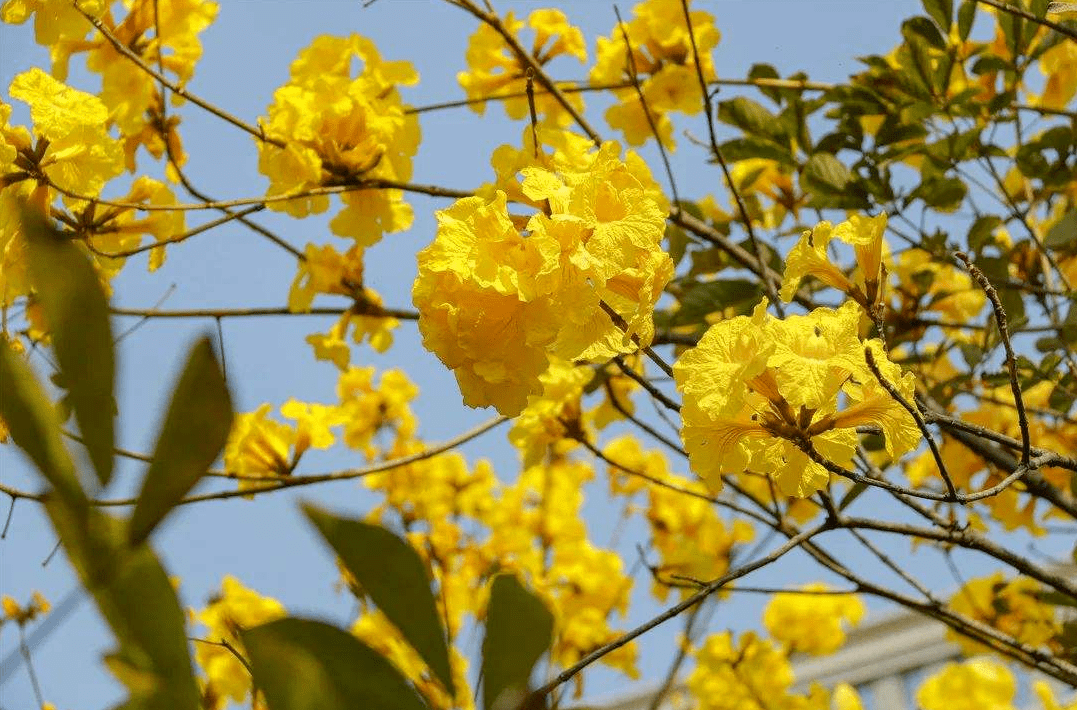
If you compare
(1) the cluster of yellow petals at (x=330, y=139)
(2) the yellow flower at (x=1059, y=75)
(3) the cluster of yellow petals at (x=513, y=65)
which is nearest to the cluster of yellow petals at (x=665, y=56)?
(3) the cluster of yellow petals at (x=513, y=65)

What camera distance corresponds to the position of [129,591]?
217 millimetres

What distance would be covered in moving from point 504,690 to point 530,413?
5.95 ft

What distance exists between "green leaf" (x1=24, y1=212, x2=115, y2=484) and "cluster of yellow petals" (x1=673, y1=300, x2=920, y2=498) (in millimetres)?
826

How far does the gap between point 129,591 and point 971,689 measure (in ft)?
12.6

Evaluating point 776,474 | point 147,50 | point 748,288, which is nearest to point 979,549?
point 776,474

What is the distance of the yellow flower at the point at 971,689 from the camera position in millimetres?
3562

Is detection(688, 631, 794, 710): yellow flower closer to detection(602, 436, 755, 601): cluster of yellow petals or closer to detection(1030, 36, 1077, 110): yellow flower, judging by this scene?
detection(602, 436, 755, 601): cluster of yellow petals

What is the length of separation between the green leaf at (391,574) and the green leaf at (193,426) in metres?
0.03

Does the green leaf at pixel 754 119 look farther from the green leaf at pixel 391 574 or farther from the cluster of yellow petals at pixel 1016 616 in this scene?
the green leaf at pixel 391 574

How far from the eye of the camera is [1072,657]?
91.4 inches

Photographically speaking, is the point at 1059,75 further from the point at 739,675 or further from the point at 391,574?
the point at 391,574

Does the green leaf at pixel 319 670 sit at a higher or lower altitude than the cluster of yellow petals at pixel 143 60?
lower

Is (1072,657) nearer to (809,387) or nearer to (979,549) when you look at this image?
(979,549)

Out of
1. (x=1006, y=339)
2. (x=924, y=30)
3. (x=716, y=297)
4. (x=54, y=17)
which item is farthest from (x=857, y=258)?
(x=54, y=17)
